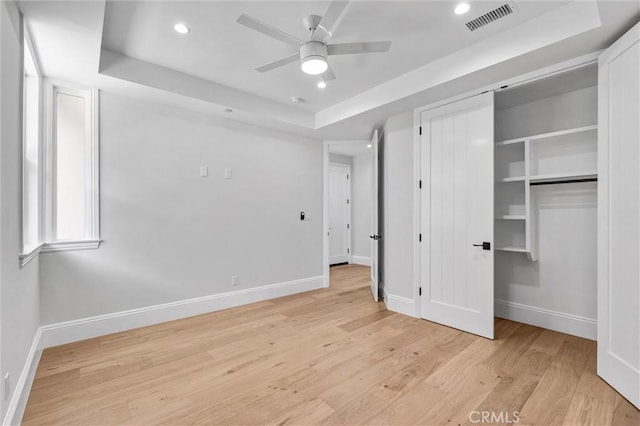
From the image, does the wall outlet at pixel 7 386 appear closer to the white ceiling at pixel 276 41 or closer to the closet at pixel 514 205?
the white ceiling at pixel 276 41

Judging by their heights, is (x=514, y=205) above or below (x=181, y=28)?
below

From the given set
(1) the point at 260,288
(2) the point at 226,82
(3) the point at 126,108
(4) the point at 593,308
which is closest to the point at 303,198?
(1) the point at 260,288

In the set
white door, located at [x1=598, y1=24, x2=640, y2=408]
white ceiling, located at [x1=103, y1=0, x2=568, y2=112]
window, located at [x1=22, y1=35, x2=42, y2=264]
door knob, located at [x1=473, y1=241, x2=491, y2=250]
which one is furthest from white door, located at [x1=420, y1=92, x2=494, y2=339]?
window, located at [x1=22, y1=35, x2=42, y2=264]

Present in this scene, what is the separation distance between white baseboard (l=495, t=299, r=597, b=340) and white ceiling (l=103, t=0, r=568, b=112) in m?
2.87

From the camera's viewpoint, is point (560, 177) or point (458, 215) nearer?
point (560, 177)

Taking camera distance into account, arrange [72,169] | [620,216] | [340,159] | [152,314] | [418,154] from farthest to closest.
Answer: [340,159] → [418,154] → [152,314] → [72,169] → [620,216]

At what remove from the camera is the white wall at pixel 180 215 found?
10.1 ft

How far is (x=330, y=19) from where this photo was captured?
1.96 m

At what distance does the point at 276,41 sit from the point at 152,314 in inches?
125

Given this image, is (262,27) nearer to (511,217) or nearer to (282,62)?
(282,62)

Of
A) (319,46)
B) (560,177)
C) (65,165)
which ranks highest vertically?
(319,46)

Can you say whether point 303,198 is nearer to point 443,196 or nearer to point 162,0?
point 443,196

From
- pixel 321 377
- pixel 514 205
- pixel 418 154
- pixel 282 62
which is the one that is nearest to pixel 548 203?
pixel 514 205
